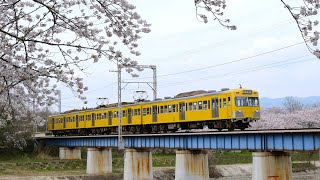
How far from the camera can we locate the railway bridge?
24156 millimetres

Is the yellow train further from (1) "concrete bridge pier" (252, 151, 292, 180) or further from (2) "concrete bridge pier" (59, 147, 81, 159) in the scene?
(2) "concrete bridge pier" (59, 147, 81, 159)

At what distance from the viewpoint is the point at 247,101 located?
3027 cm

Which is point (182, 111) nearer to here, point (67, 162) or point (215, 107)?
point (215, 107)

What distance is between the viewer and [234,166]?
5675cm

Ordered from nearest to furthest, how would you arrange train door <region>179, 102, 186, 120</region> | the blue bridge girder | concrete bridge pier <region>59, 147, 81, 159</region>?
the blue bridge girder < train door <region>179, 102, 186, 120</region> < concrete bridge pier <region>59, 147, 81, 159</region>

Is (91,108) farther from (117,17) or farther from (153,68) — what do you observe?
(117,17)

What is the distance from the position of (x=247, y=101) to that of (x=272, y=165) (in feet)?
17.8

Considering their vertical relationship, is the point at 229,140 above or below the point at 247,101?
below

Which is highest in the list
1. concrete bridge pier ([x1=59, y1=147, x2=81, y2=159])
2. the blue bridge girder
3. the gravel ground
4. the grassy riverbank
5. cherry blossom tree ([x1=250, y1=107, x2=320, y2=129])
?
cherry blossom tree ([x1=250, y1=107, x2=320, y2=129])

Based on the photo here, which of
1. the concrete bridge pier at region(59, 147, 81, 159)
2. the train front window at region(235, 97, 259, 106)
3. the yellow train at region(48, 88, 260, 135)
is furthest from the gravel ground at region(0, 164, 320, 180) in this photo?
the train front window at region(235, 97, 259, 106)

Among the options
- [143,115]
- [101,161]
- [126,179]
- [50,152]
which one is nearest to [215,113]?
[143,115]

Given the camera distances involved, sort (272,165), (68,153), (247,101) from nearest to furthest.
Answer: (272,165)
(247,101)
(68,153)

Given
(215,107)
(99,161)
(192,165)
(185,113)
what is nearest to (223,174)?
(99,161)

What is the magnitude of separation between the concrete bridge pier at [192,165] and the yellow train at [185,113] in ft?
6.98
